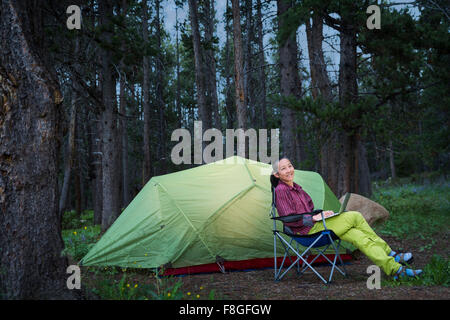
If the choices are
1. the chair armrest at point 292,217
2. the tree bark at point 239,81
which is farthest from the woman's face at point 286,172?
the tree bark at point 239,81

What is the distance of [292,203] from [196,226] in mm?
1256

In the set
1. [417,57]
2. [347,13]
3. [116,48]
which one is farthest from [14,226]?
[417,57]

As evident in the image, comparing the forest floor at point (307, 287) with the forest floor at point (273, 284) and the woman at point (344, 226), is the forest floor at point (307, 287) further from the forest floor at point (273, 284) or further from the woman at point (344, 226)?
the woman at point (344, 226)

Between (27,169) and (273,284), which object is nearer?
(27,169)

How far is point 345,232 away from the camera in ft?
12.6

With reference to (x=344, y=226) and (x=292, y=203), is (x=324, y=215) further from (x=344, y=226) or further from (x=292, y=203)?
(x=292, y=203)

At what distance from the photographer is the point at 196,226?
15.7 ft

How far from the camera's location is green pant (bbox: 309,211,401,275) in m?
3.52

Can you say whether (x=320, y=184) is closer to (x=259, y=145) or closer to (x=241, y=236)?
(x=241, y=236)

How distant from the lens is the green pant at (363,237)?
352cm

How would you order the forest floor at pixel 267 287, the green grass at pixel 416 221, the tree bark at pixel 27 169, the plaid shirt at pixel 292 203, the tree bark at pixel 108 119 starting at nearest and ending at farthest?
the tree bark at pixel 27 169
the forest floor at pixel 267 287
the plaid shirt at pixel 292 203
the green grass at pixel 416 221
the tree bark at pixel 108 119

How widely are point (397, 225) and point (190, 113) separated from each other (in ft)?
60.5

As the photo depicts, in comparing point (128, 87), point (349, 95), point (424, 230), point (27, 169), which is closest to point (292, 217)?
point (27, 169)

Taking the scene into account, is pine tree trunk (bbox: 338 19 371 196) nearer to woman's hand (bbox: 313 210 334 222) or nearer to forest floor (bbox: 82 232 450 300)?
forest floor (bbox: 82 232 450 300)
